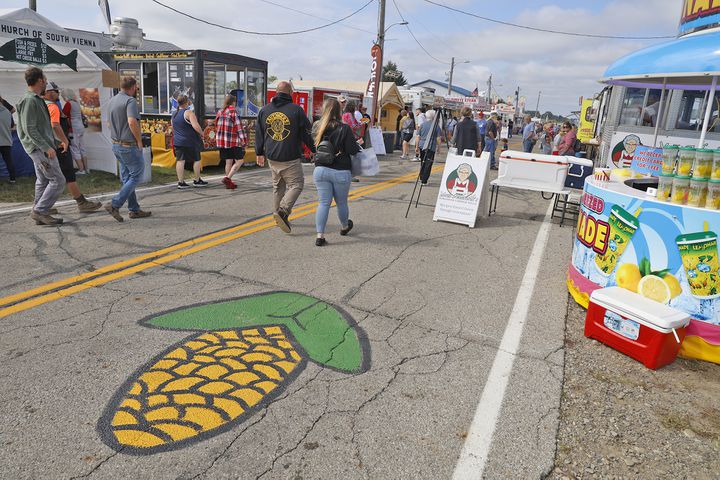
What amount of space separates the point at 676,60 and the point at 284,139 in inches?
169

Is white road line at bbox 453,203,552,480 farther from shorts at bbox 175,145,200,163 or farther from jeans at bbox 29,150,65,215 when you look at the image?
shorts at bbox 175,145,200,163

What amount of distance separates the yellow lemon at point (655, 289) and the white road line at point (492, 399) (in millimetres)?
984

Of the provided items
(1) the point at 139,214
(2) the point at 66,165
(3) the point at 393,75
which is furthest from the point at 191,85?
(3) the point at 393,75

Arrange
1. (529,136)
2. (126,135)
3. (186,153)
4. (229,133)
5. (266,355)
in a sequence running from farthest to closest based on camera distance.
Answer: (529,136), (229,133), (186,153), (126,135), (266,355)

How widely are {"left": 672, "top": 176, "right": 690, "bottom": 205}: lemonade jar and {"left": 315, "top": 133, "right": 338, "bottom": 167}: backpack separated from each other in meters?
3.57

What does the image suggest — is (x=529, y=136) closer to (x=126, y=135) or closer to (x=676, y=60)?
(x=676, y=60)

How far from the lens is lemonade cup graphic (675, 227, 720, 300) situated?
3.75 metres

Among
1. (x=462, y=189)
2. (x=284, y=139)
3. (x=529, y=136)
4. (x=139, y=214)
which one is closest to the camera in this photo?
(x=284, y=139)

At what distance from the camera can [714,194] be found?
3861 millimetres

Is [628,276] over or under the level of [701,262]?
under

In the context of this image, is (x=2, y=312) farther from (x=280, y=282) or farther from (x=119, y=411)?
(x=280, y=282)

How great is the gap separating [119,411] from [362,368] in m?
1.53

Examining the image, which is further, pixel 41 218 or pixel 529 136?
pixel 529 136

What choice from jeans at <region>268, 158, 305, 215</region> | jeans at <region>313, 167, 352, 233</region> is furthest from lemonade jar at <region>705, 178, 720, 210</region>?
jeans at <region>268, 158, 305, 215</region>
